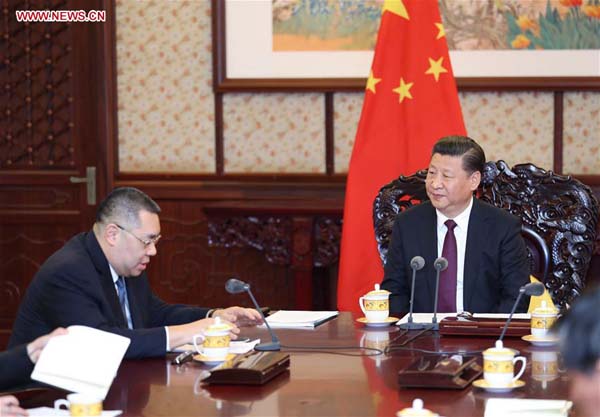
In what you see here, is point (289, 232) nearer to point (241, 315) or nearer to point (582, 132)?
point (582, 132)

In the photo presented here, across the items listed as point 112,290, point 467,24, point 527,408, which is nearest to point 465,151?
point 112,290

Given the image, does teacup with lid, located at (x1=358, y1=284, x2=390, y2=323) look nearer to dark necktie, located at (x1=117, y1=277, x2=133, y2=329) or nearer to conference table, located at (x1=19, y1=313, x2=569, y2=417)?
conference table, located at (x1=19, y1=313, x2=569, y2=417)

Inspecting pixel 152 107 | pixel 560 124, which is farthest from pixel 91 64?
pixel 560 124

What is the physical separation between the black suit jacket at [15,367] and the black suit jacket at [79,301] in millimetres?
436

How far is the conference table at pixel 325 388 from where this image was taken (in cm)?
226

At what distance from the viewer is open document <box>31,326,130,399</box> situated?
2.21 meters

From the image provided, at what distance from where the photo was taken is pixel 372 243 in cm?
490

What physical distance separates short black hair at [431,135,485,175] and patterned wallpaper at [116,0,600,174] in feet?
5.83

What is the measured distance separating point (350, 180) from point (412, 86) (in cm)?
57

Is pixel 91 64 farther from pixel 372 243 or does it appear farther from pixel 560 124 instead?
pixel 560 124

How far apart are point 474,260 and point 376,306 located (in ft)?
2.41

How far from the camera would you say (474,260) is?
12.9 ft

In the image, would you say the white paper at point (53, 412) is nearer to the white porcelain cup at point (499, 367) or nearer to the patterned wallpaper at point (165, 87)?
the white porcelain cup at point (499, 367)

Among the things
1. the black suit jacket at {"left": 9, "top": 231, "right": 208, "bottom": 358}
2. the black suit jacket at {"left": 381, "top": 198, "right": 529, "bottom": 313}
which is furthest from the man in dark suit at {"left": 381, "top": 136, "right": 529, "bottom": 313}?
the black suit jacket at {"left": 9, "top": 231, "right": 208, "bottom": 358}
